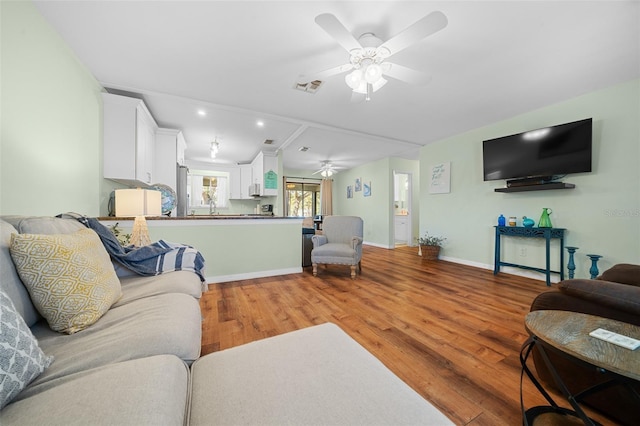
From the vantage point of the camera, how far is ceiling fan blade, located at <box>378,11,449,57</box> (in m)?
1.32

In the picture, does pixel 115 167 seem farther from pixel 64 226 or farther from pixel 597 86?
pixel 597 86

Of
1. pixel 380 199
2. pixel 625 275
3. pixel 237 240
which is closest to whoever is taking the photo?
pixel 625 275

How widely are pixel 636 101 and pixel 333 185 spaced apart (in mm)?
6311

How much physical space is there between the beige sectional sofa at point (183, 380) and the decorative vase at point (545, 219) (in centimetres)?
372

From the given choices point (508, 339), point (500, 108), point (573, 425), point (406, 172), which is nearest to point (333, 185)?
point (406, 172)

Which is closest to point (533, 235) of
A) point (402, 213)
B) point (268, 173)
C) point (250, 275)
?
point (402, 213)

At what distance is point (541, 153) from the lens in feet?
9.89

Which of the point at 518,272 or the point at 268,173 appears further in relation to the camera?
the point at 268,173

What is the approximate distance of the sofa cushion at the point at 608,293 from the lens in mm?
941

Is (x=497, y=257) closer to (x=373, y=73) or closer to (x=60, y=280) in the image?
(x=373, y=73)

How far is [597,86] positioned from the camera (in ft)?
8.58

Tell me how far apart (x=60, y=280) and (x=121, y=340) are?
39cm

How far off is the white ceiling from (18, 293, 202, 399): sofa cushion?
6.66 ft

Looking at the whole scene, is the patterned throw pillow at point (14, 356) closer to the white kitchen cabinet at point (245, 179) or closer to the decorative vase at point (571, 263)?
the decorative vase at point (571, 263)
